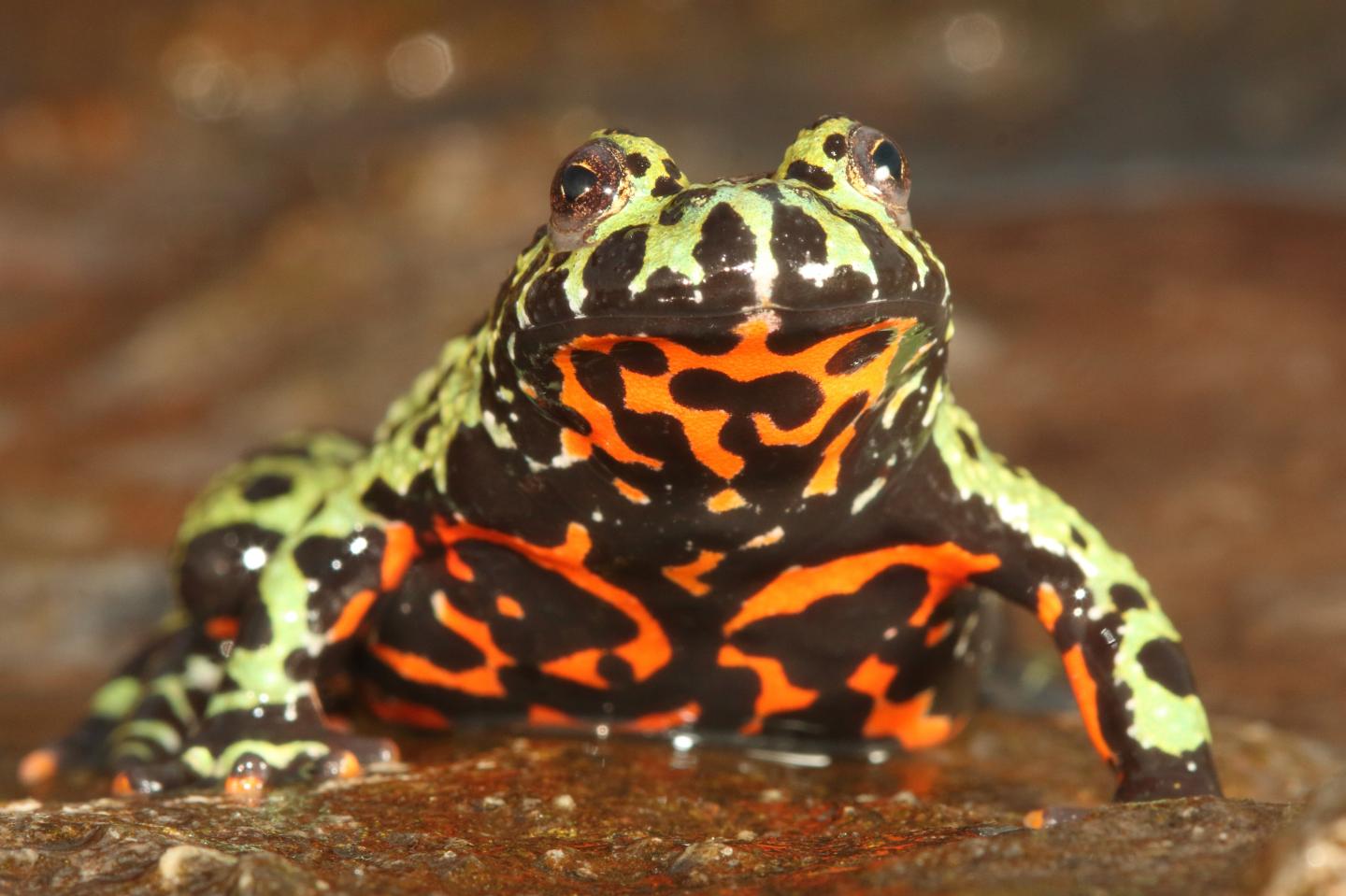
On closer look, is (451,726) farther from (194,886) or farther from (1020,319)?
(1020,319)

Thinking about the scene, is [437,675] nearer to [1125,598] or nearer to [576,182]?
[576,182]

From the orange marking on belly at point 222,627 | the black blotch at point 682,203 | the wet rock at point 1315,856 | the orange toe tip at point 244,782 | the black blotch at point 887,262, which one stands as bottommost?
the wet rock at point 1315,856

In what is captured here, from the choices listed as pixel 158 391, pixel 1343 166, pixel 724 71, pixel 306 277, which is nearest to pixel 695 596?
pixel 158 391

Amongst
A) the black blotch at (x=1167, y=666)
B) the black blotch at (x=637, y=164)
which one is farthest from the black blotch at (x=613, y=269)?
the black blotch at (x=1167, y=666)

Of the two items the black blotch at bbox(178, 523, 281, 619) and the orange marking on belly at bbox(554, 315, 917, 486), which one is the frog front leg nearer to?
the orange marking on belly at bbox(554, 315, 917, 486)

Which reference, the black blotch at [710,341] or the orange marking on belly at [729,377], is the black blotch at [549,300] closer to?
the orange marking on belly at [729,377]

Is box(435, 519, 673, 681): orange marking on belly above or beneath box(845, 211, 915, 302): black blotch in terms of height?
beneath

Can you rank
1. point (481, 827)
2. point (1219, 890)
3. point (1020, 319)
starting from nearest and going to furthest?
point (1219, 890), point (481, 827), point (1020, 319)

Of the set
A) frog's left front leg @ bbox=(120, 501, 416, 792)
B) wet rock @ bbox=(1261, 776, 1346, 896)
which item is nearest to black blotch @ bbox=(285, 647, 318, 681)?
frog's left front leg @ bbox=(120, 501, 416, 792)
